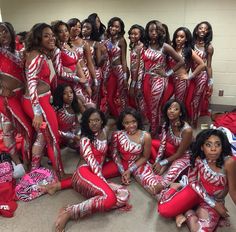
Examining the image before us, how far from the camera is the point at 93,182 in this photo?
7.52 ft

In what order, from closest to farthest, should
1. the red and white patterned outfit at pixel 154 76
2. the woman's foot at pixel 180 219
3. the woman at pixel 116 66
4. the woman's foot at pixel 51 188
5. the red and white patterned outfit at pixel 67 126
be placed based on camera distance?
the woman's foot at pixel 180 219
the woman's foot at pixel 51 188
the red and white patterned outfit at pixel 67 126
the red and white patterned outfit at pixel 154 76
the woman at pixel 116 66

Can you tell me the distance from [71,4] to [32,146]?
9.52 ft

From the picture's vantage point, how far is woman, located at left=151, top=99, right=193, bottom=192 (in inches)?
104

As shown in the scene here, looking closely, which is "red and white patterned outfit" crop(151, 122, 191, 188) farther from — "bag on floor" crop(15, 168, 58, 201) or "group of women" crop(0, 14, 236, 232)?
"bag on floor" crop(15, 168, 58, 201)

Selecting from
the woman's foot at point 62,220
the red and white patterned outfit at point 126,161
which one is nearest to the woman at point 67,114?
the red and white patterned outfit at point 126,161

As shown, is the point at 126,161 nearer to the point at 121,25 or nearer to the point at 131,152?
the point at 131,152

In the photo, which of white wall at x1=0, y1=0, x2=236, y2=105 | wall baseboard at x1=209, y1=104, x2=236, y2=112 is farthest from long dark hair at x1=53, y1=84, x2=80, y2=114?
wall baseboard at x1=209, y1=104, x2=236, y2=112

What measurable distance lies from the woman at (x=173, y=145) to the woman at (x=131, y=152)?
6.0 inches

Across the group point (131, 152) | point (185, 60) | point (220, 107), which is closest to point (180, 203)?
point (131, 152)

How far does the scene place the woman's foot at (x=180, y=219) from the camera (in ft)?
6.93

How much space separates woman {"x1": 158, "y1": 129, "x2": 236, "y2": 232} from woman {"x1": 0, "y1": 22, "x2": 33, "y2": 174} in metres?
1.37

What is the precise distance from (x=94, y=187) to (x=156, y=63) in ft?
5.18

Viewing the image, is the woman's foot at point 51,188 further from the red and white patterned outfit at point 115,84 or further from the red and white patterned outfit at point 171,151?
the red and white patterned outfit at point 115,84

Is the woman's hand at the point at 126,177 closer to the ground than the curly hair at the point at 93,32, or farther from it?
closer to the ground
